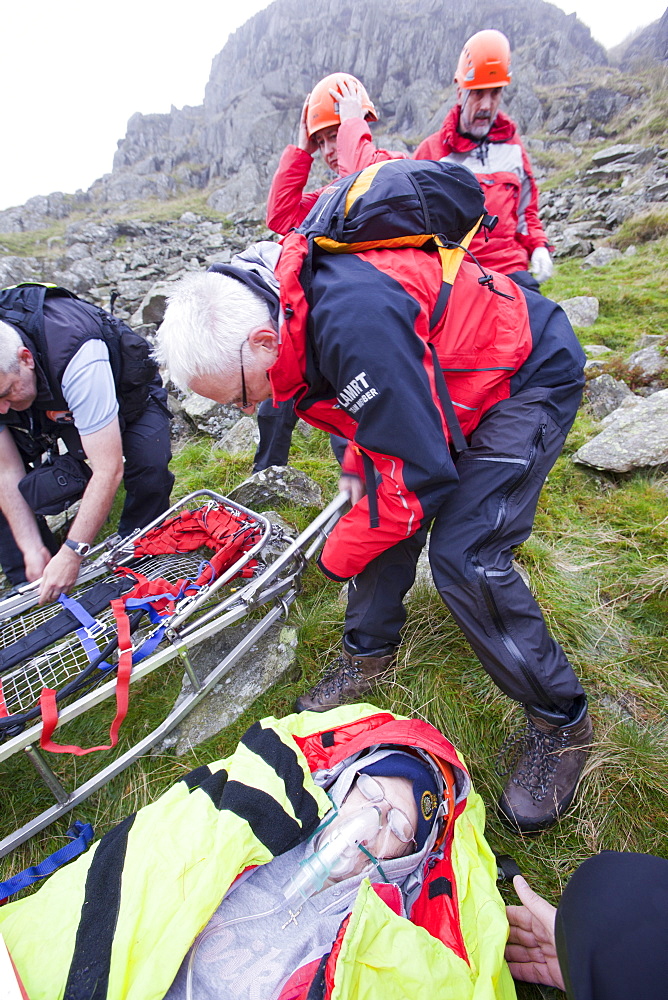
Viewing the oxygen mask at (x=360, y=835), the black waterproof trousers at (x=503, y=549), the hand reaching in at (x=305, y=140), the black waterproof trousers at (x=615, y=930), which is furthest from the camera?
the hand reaching in at (x=305, y=140)

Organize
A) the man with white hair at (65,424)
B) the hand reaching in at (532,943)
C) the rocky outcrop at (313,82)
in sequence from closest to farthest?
the hand reaching in at (532,943) < the man with white hair at (65,424) < the rocky outcrop at (313,82)

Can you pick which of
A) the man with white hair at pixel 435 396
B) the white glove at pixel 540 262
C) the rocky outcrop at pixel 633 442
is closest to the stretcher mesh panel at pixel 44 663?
the man with white hair at pixel 435 396

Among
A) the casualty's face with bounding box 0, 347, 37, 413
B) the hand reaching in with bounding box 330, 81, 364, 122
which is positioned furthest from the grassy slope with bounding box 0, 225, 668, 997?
the hand reaching in with bounding box 330, 81, 364, 122

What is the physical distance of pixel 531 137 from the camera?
4106 centimetres

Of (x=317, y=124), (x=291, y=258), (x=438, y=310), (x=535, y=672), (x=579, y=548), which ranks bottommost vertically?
(x=579, y=548)

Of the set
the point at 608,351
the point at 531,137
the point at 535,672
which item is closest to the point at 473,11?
the point at 531,137

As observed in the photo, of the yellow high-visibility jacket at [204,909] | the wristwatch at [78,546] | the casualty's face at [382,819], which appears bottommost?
the casualty's face at [382,819]

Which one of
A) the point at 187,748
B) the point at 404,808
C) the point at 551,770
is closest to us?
the point at 404,808

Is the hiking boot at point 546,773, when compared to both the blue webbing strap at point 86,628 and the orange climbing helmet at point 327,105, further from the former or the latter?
the orange climbing helmet at point 327,105

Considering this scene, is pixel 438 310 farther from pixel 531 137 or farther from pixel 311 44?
pixel 311 44

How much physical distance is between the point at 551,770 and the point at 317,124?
4731 millimetres

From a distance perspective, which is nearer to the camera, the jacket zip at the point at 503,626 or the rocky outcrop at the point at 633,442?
the jacket zip at the point at 503,626

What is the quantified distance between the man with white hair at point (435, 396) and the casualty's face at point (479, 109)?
7.81ft

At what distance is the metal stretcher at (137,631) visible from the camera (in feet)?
7.53
